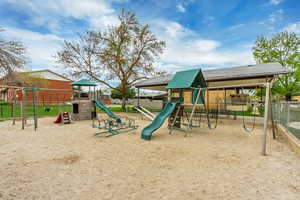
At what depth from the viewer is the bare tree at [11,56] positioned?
29.3ft

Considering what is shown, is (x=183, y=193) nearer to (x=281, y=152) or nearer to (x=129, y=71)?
(x=281, y=152)

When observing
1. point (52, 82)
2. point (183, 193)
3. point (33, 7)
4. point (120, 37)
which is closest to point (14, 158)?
point (183, 193)

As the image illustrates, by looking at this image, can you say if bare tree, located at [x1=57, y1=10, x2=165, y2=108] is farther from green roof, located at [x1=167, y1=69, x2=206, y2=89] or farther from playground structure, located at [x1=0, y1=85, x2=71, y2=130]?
green roof, located at [x1=167, y1=69, x2=206, y2=89]

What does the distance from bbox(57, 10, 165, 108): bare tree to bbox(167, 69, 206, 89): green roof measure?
852cm

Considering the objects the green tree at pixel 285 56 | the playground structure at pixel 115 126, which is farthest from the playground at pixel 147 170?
the green tree at pixel 285 56

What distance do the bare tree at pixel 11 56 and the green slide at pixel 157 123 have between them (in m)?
10.5

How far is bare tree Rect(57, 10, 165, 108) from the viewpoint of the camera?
13523mm

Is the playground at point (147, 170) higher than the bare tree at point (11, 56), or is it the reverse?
the bare tree at point (11, 56)

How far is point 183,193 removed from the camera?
1.94 meters

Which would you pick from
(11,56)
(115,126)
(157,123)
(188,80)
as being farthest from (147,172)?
(11,56)

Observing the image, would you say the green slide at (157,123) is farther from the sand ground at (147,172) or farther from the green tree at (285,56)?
the green tree at (285,56)

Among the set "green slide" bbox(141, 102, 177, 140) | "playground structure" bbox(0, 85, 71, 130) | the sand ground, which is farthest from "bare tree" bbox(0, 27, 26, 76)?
"green slide" bbox(141, 102, 177, 140)

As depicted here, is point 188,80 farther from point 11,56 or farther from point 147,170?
point 11,56

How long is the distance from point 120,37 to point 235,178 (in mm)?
14397
